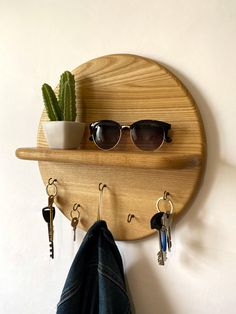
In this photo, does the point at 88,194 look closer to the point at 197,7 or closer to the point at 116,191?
the point at 116,191

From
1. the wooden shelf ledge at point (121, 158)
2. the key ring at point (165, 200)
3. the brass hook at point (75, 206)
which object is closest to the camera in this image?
the wooden shelf ledge at point (121, 158)

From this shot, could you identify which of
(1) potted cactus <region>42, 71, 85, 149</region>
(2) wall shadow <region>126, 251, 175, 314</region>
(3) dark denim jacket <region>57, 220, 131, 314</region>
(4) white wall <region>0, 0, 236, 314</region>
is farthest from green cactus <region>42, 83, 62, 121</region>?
(2) wall shadow <region>126, 251, 175, 314</region>

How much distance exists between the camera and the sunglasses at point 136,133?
599 millimetres

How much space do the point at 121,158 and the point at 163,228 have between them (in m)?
0.17

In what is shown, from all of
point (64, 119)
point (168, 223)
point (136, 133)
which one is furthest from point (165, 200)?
point (64, 119)

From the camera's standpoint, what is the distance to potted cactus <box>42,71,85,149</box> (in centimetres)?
65

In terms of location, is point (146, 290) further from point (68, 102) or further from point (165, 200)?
point (68, 102)

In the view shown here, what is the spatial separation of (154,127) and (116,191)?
0.17 meters

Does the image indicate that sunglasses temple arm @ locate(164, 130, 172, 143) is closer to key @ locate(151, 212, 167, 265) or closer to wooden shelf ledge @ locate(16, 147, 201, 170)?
wooden shelf ledge @ locate(16, 147, 201, 170)

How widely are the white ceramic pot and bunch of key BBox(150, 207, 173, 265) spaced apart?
22 centimetres

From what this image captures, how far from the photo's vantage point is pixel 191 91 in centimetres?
62

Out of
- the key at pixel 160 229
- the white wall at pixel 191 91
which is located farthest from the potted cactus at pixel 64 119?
the key at pixel 160 229

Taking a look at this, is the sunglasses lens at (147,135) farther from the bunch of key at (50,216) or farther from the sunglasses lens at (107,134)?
the bunch of key at (50,216)

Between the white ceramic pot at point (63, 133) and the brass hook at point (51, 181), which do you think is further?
the brass hook at point (51, 181)
